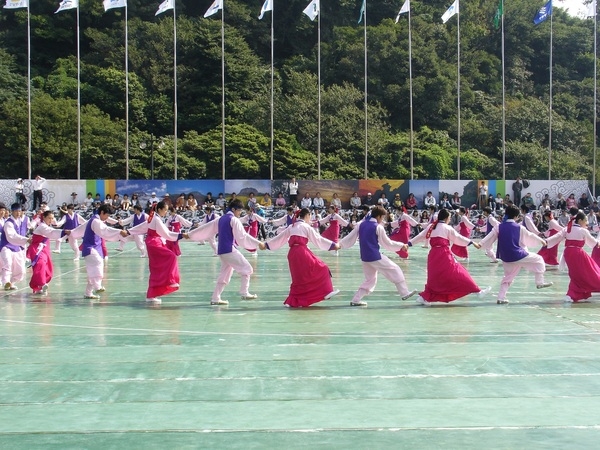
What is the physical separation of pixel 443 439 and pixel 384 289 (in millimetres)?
10060

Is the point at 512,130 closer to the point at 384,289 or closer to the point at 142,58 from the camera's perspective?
the point at 142,58

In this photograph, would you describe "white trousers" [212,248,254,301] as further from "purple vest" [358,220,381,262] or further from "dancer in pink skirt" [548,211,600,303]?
"dancer in pink skirt" [548,211,600,303]

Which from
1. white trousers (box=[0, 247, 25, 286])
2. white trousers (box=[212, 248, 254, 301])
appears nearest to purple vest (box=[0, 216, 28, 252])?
white trousers (box=[0, 247, 25, 286])

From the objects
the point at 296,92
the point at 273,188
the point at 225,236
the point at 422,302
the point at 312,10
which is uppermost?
the point at 312,10

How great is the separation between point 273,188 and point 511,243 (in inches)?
905

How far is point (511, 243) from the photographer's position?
48.6 ft

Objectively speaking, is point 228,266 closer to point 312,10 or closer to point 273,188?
point 273,188

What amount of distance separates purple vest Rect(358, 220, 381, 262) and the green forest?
1264 inches

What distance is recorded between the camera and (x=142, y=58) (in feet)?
180

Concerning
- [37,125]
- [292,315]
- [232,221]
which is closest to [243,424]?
[292,315]

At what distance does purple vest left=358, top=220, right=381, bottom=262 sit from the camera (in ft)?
47.2

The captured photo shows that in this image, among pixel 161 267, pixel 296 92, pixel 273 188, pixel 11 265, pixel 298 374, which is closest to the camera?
pixel 298 374

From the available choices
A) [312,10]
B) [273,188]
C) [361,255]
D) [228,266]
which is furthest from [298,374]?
[312,10]

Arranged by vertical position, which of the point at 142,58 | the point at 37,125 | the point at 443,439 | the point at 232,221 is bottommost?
the point at 443,439
